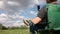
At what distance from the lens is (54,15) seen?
3670 mm

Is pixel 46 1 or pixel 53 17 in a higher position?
pixel 46 1

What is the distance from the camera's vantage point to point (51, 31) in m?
3.68

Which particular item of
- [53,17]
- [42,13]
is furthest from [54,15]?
[42,13]

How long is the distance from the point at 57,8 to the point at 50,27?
323 mm

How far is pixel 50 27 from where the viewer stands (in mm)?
3709

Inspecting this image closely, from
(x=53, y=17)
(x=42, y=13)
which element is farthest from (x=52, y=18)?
(x=42, y=13)

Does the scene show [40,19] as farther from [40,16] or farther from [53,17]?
[53,17]

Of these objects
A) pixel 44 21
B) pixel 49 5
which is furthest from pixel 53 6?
pixel 44 21

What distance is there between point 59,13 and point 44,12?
0.77 feet

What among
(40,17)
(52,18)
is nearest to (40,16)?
(40,17)

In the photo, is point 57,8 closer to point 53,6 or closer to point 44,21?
point 53,6

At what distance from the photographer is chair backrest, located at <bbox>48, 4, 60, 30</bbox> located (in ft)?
12.0

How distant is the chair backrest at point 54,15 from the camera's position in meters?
3.65

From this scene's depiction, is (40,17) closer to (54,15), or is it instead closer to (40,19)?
(40,19)
